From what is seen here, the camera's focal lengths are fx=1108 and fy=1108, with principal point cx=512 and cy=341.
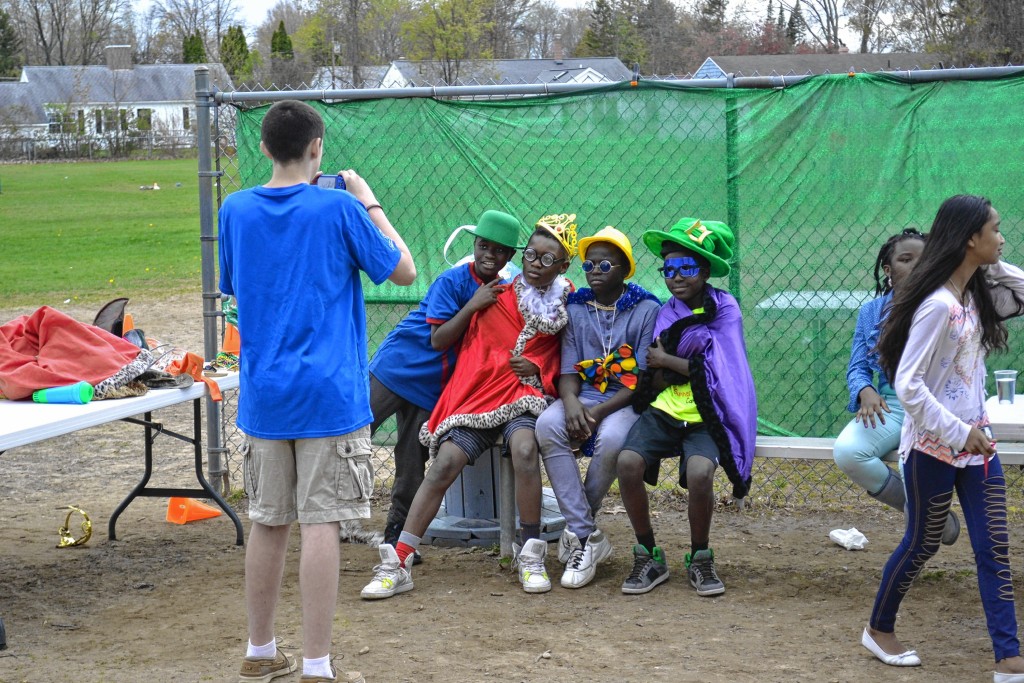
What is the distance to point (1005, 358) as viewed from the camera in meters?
5.23

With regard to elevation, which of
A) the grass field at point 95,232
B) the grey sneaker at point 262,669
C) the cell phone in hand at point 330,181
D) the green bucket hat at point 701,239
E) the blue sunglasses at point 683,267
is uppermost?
the cell phone in hand at point 330,181

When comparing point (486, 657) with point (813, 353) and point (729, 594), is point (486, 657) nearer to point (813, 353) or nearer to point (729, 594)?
point (729, 594)

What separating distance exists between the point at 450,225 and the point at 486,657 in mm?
2604

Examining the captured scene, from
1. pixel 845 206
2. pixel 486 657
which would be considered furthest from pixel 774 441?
pixel 486 657

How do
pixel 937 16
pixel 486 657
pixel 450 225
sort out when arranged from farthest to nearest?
pixel 937 16 < pixel 450 225 < pixel 486 657

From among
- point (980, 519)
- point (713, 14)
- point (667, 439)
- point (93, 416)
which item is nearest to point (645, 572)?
point (667, 439)

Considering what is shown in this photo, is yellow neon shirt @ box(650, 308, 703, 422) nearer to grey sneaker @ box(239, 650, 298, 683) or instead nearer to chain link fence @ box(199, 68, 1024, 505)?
chain link fence @ box(199, 68, 1024, 505)

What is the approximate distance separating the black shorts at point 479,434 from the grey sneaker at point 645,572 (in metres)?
0.68

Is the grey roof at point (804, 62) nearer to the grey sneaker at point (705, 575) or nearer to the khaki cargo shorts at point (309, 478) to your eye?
the grey sneaker at point (705, 575)

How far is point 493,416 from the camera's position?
15.3ft

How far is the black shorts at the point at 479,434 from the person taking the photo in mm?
4648

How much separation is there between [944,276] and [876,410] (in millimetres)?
1096

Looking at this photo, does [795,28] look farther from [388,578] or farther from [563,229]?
[388,578]

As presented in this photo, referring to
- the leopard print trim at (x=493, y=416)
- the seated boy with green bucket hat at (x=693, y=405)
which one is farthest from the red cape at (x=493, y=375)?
the seated boy with green bucket hat at (x=693, y=405)
